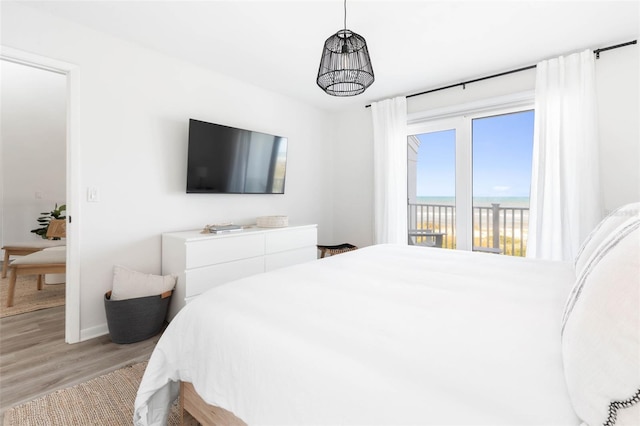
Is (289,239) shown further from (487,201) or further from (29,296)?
(29,296)

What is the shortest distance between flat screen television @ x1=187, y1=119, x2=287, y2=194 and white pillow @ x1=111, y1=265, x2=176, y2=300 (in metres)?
0.90

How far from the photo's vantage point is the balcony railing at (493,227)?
11.2 ft

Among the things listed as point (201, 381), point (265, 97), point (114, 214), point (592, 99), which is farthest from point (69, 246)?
point (592, 99)

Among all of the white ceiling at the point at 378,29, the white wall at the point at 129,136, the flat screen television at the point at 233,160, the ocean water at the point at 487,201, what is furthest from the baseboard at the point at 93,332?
the ocean water at the point at 487,201

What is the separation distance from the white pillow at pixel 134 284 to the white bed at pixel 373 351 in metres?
1.34

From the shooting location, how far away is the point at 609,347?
55 centimetres

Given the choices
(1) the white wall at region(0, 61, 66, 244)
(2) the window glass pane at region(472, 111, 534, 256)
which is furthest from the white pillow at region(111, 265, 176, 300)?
(1) the white wall at region(0, 61, 66, 244)

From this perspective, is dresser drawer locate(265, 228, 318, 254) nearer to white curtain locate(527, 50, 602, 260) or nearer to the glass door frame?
the glass door frame

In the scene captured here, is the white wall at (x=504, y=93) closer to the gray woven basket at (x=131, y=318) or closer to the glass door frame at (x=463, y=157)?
the glass door frame at (x=463, y=157)

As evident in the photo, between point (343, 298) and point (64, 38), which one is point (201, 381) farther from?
point (64, 38)

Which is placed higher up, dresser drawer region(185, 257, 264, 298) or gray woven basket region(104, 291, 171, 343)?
dresser drawer region(185, 257, 264, 298)

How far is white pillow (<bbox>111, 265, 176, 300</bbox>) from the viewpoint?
2.39 m

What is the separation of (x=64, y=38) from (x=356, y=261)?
2763mm

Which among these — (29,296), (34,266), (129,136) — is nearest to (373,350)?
(129,136)
